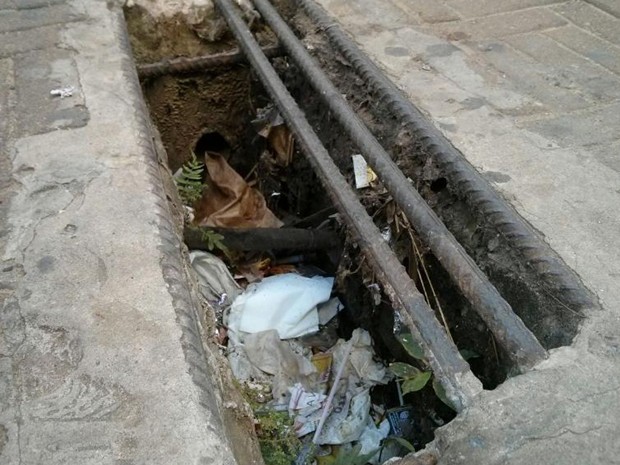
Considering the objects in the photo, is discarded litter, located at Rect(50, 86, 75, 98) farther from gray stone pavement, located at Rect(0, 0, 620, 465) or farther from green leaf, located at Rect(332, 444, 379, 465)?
green leaf, located at Rect(332, 444, 379, 465)

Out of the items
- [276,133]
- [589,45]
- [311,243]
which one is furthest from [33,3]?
[589,45]

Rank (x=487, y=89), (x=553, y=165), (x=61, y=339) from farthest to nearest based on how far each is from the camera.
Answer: (x=487, y=89) < (x=553, y=165) < (x=61, y=339)

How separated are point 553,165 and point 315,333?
122 cm

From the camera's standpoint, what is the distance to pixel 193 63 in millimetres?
3504

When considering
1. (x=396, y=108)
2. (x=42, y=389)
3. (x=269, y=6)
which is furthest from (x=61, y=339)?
(x=269, y=6)

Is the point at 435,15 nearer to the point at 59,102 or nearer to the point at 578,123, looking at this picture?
the point at 578,123

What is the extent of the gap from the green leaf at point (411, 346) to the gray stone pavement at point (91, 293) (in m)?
0.63

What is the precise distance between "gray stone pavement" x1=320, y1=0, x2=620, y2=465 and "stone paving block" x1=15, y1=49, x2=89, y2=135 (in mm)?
1358

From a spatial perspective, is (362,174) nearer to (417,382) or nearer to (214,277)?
(214,277)

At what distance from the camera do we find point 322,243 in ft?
10.8

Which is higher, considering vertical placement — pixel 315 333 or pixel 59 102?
pixel 59 102

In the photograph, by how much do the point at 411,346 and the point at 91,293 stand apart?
3.17 ft

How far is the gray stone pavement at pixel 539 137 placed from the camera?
61.7 inches

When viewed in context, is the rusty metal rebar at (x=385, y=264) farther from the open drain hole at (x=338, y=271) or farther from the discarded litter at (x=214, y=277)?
the discarded litter at (x=214, y=277)
